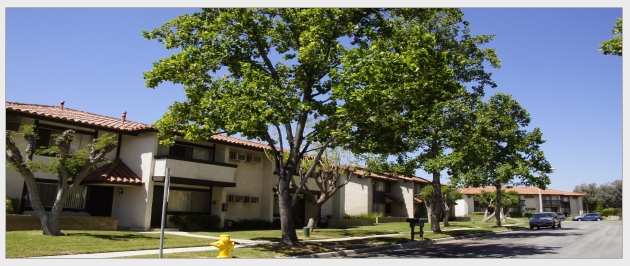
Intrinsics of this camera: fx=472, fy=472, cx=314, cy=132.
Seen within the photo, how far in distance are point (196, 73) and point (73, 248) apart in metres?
6.39

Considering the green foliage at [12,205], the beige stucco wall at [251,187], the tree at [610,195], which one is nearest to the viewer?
the green foliage at [12,205]

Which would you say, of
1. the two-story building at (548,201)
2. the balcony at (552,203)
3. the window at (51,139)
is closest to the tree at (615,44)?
the window at (51,139)

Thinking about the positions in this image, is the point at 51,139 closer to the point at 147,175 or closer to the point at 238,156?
the point at 147,175

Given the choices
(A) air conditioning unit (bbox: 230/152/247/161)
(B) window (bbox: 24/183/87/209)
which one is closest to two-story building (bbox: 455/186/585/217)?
(A) air conditioning unit (bbox: 230/152/247/161)

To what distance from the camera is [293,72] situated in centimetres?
1695

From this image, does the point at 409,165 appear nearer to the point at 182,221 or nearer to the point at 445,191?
the point at 182,221

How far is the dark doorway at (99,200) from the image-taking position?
2245 centimetres

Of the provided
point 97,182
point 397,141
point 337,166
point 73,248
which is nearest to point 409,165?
point 337,166

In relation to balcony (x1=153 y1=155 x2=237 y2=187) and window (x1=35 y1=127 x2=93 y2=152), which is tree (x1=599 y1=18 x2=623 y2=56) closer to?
balcony (x1=153 y1=155 x2=237 y2=187)

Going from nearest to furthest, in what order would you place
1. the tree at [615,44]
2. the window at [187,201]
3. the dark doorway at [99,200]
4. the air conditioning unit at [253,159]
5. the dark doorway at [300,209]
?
the tree at [615,44], the dark doorway at [99,200], the window at [187,201], the air conditioning unit at [253,159], the dark doorway at [300,209]

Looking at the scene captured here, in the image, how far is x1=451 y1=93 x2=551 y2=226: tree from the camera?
28.2m

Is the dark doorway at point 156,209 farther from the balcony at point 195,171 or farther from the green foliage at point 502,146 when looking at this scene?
the green foliage at point 502,146

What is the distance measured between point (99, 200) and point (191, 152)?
4973 millimetres

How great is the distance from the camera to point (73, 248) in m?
13.2
